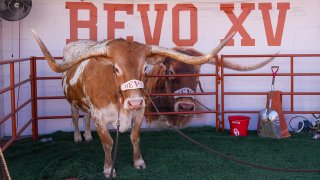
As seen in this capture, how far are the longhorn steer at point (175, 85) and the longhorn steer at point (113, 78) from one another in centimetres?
197

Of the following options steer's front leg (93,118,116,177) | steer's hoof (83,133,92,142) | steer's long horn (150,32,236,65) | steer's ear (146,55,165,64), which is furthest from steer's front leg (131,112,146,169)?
steer's hoof (83,133,92,142)

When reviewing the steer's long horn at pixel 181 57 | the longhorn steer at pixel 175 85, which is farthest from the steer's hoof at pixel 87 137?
the steer's long horn at pixel 181 57

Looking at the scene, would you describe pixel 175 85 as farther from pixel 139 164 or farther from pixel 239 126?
pixel 139 164

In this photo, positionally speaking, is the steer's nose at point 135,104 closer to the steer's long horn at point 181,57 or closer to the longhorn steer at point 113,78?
the longhorn steer at point 113,78

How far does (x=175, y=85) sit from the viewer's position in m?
7.13

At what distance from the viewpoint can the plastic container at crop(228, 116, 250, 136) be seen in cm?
652

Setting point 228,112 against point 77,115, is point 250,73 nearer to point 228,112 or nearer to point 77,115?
point 228,112

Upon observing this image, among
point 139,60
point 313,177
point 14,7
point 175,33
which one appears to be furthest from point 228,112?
point 14,7

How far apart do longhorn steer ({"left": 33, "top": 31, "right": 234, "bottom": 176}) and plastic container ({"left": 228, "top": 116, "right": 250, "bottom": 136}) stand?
2149 mm

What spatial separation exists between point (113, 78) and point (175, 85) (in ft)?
8.70

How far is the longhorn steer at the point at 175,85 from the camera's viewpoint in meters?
7.09

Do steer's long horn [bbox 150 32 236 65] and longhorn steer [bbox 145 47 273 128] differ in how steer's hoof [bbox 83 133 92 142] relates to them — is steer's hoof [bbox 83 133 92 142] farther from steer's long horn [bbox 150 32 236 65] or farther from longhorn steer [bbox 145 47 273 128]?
steer's long horn [bbox 150 32 236 65]

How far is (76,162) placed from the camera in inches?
190

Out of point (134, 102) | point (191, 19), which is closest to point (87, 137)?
point (191, 19)
